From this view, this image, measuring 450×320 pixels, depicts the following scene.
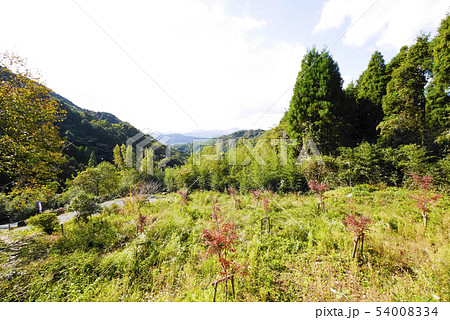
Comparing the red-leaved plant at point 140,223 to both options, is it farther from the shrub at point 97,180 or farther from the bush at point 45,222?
the shrub at point 97,180

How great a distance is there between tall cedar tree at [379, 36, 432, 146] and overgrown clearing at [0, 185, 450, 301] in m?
6.35

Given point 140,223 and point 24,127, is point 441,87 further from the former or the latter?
point 24,127

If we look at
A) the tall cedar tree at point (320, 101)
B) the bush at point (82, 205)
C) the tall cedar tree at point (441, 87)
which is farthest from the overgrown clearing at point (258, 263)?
the tall cedar tree at point (441, 87)

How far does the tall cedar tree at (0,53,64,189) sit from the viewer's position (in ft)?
15.5

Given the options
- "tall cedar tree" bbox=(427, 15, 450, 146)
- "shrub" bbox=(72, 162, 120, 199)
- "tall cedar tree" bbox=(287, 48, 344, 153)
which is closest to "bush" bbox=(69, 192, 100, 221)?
"shrub" bbox=(72, 162, 120, 199)

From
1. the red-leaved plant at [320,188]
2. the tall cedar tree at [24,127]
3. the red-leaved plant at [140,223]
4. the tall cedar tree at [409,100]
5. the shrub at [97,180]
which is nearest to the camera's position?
the tall cedar tree at [24,127]

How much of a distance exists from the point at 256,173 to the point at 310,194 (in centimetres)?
354

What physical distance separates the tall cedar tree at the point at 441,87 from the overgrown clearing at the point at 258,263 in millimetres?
7257

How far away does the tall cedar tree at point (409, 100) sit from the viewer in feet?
30.6

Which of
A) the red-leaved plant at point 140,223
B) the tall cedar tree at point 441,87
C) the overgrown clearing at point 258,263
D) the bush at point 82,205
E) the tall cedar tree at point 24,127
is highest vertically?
the tall cedar tree at point 441,87

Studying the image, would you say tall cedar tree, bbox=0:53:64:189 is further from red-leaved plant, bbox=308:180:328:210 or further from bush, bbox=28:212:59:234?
red-leaved plant, bbox=308:180:328:210

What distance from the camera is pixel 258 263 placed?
3666mm
